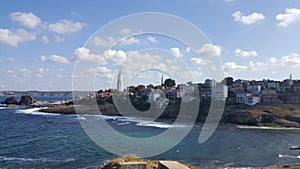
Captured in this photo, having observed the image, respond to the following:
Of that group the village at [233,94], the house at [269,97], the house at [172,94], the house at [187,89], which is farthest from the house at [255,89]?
the house at [172,94]

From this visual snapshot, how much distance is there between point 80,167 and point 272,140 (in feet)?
89.6

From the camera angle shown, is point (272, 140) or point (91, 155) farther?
point (272, 140)

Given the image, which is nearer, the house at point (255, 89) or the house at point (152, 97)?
the house at point (255, 89)

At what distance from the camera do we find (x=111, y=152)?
92.3 ft

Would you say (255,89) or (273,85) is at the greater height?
(273,85)

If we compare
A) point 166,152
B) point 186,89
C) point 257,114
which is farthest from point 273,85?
point 166,152

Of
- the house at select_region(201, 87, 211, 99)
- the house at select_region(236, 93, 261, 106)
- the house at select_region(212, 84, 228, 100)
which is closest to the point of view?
the house at select_region(236, 93, 261, 106)

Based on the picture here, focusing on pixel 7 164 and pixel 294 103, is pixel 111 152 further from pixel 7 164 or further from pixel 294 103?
pixel 294 103

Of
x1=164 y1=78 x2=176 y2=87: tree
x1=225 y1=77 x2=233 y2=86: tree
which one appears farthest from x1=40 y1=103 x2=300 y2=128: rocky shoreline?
x1=164 y1=78 x2=176 y2=87: tree

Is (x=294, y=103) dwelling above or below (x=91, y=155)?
above

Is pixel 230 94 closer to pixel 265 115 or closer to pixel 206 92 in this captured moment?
pixel 206 92

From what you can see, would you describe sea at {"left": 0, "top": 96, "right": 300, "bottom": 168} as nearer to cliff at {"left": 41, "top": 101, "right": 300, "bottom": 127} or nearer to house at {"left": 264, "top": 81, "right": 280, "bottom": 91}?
cliff at {"left": 41, "top": 101, "right": 300, "bottom": 127}

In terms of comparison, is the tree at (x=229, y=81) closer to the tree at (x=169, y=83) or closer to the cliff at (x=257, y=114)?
the tree at (x=169, y=83)

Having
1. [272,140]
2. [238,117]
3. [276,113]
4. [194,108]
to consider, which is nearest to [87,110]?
[194,108]
